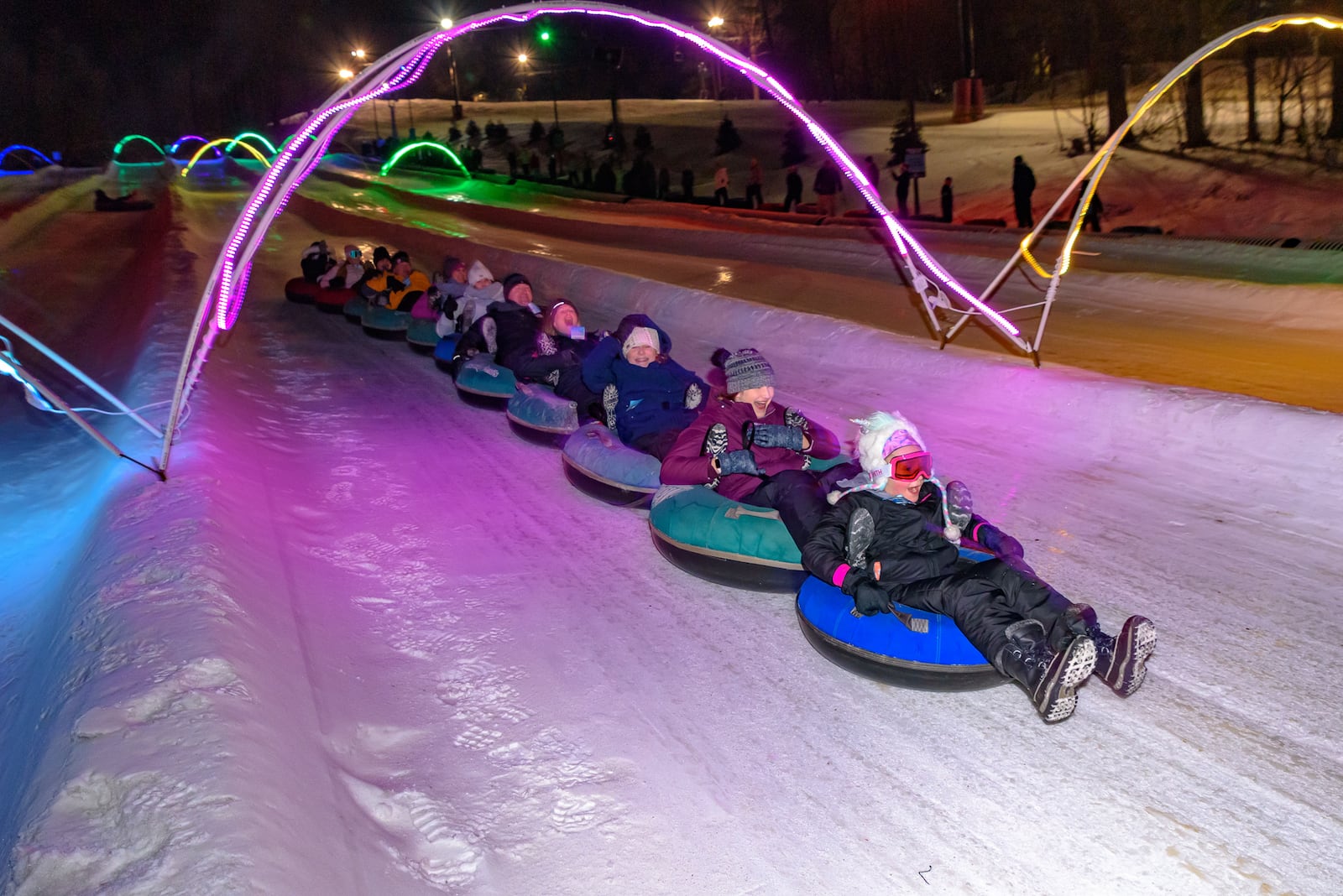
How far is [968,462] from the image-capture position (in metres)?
6.75

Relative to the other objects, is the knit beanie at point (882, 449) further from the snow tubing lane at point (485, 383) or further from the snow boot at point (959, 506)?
the snow tubing lane at point (485, 383)

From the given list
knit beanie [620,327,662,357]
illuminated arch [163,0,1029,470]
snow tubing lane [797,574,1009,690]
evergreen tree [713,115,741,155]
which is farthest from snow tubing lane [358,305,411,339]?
evergreen tree [713,115,741,155]

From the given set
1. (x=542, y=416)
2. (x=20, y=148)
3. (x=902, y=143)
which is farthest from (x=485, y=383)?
(x=20, y=148)

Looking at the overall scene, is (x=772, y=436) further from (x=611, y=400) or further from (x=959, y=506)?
(x=611, y=400)

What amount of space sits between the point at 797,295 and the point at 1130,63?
1963 centimetres

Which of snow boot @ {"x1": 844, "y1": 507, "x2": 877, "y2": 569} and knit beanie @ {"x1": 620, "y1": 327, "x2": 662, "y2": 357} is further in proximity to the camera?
knit beanie @ {"x1": 620, "y1": 327, "x2": 662, "y2": 357}

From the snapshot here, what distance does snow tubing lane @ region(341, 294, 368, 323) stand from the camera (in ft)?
42.3

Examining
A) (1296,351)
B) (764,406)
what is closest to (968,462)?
(764,406)

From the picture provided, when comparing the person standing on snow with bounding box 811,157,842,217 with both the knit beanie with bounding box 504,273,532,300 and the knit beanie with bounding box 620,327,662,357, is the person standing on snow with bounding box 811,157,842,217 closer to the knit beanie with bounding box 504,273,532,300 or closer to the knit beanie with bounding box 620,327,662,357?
the knit beanie with bounding box 504,273,532,300

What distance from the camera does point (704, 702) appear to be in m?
4.14

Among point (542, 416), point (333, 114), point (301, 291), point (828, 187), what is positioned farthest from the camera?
point (828, 187)

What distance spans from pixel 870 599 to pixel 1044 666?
70 centimetres

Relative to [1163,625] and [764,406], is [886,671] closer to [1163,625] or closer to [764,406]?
[1163,625]

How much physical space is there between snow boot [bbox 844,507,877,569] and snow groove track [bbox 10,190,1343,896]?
561mm
